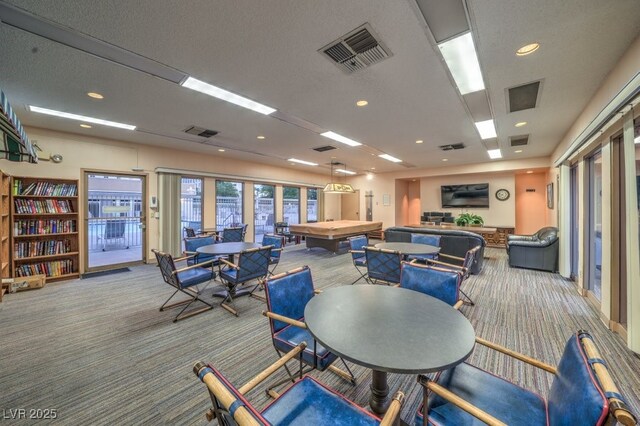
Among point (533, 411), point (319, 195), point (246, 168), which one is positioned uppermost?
point (246, 168)

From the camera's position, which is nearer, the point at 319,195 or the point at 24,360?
the point at 24,360

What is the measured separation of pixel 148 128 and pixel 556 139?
324 inches

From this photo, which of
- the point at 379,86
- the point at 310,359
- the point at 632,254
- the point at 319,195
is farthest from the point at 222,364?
the point at 319,195

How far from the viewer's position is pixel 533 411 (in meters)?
1.18

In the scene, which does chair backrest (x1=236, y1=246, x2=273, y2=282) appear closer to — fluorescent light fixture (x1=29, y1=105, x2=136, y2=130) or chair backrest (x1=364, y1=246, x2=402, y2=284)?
chair backrest (x1=364, y1=246, x2=402, y2=284)

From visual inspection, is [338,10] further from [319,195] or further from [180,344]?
[319,195]

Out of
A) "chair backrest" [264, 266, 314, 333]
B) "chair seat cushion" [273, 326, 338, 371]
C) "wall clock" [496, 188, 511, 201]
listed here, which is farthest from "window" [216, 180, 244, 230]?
"wall clock" [496, 188, 511, 201]

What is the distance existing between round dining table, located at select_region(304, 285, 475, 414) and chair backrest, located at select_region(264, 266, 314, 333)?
298 millimetres

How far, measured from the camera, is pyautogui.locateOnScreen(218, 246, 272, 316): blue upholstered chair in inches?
127

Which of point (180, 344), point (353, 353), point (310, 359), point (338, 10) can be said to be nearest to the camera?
point (353, 353)

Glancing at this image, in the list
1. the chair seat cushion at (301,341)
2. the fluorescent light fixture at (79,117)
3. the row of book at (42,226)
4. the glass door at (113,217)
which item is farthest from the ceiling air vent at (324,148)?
the row of book at (42,226)

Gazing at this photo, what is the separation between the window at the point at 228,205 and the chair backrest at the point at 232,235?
192 cm

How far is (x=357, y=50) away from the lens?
90.8 inches

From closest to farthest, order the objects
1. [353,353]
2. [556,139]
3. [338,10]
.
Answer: [353,353] → [338,10] → [556,139]
